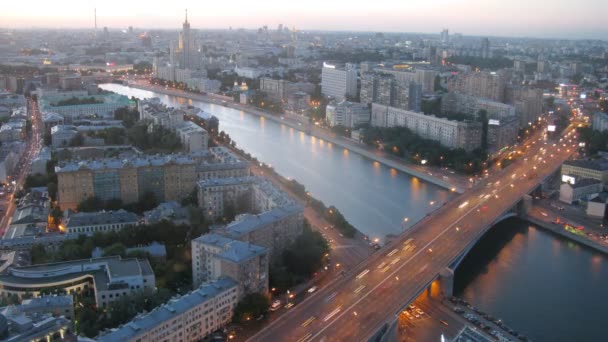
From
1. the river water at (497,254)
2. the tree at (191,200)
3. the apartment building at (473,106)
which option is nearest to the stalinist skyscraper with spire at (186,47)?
the apartment building at (473,106)

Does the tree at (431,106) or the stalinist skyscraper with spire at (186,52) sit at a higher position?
the stalinist skyscraper with spire at (186,52)

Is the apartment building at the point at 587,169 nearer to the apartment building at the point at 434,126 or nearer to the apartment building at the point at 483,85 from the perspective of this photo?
the apartment building at the point at 434,126

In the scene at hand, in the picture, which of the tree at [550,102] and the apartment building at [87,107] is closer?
the apartment building at [87,107]

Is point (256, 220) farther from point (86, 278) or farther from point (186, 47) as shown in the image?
point (186, 47)

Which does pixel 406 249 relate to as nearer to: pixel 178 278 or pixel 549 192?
pixel 178 278

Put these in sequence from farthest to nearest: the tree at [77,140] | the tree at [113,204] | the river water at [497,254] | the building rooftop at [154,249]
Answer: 1. the tree at [77,140]
2. the tree at [113,204]
3. the building rooftop at [154,249]
4. the river water at [497,254]

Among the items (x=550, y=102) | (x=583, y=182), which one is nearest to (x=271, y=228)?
(x=583, y=182)
